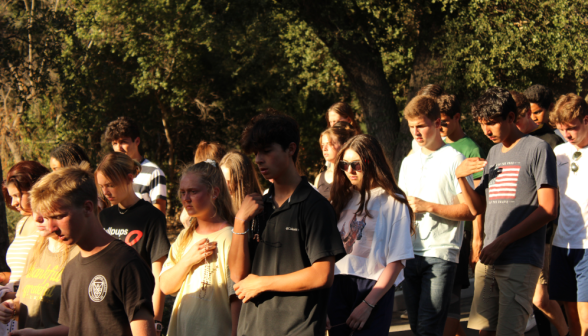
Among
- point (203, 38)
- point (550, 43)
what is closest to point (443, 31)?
point (550, 43)

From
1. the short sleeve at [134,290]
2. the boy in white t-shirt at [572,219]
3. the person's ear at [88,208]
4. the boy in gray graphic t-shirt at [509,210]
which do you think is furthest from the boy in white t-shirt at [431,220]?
the person's ear at [88,208]

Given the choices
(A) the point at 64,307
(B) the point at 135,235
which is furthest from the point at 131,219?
(A) the point at 64,307

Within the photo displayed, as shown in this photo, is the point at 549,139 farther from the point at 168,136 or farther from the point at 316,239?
the point at 168,136

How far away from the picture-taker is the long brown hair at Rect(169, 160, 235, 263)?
3497 mm

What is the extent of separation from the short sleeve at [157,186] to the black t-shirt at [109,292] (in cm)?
271

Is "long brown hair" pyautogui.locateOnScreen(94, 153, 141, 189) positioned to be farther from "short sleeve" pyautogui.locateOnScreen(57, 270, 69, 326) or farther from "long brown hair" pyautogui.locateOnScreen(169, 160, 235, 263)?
"short sleeve" pyautogui.locateOnScreen(57, 270, 69, 326)

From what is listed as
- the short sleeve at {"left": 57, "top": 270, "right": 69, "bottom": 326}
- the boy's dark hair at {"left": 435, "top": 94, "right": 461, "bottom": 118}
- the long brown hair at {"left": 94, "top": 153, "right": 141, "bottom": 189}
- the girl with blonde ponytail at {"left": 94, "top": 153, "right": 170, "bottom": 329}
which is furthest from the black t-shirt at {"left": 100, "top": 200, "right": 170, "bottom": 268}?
the boy's dark hair at {"left": 435, "top": 94, "right": 461, "bottom": 118}

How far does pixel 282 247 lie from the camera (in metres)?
2.73

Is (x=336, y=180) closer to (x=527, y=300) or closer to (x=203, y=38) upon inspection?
(x=527, y=300)

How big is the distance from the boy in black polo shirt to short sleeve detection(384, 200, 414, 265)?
0.86 metres

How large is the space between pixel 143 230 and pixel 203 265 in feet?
2.34

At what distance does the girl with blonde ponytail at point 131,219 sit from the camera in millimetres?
3795

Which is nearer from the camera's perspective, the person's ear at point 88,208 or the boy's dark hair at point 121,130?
the person's ear at point 88,208

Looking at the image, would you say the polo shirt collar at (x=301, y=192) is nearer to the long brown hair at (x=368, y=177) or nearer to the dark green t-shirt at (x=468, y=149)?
the long brown hair at (x=368, y=177)
